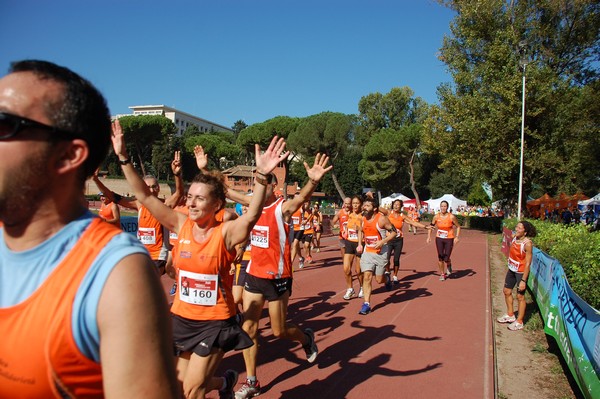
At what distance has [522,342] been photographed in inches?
273

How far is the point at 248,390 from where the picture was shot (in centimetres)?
453

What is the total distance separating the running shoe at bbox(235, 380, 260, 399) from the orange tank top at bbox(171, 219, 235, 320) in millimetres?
1400

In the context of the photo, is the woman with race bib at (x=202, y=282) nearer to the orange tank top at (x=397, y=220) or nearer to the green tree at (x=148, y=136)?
the orange tank top at (x=397, y=220)

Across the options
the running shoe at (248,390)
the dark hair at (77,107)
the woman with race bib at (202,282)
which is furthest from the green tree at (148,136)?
the dark hair at (77,107)

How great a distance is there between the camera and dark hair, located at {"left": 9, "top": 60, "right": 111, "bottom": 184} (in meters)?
1.20

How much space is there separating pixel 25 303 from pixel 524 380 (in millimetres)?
5898

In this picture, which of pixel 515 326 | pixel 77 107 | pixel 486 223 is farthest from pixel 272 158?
pixel 486 223

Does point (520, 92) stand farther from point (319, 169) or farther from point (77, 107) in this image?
point (77, 107)

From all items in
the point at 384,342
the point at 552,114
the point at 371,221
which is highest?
the point at 552,114

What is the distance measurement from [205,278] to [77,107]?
Answer: 7.93ft

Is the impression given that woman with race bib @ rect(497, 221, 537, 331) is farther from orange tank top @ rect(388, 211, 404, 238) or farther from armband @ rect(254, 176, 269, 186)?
armband @ rect(254, 176, 269, 186)

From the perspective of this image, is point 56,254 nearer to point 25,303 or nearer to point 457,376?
point 25,303

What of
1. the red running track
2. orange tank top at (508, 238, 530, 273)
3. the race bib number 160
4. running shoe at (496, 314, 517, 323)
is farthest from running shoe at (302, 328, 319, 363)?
running shoe at (496, 314, 517, 323)

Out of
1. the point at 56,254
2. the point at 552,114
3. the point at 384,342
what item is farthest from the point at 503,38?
the point at 56,254
